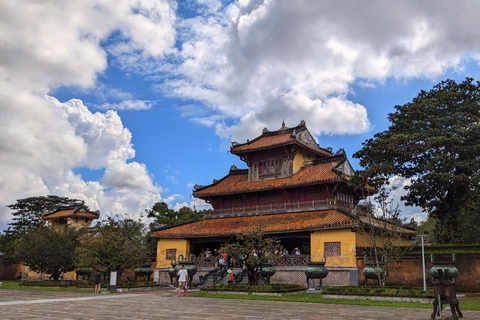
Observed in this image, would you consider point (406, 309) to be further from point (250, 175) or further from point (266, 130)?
point (266, 130)

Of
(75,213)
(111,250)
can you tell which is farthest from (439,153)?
(75,213)

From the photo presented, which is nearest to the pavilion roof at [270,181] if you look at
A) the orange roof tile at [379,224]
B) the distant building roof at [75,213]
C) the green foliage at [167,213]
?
the orange roof tile at [379,224]

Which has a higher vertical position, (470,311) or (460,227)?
(460,227)

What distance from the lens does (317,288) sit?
81.9 ft

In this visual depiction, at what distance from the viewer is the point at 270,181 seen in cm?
3509

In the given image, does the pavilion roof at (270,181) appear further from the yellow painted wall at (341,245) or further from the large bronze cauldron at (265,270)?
the large bronze cauldron at (265,270)

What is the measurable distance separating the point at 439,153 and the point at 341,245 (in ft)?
27.5

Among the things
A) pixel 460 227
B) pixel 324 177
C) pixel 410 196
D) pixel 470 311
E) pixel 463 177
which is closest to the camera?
pixel 470 311

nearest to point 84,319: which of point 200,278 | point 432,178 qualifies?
point 200,278

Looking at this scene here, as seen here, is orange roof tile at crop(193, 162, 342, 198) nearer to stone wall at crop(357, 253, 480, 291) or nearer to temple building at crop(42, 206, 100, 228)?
stone wall at crop(357, 253, 480, 291)

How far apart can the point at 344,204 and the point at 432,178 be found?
26.0ft

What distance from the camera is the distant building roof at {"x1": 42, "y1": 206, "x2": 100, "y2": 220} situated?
55150 millimetres

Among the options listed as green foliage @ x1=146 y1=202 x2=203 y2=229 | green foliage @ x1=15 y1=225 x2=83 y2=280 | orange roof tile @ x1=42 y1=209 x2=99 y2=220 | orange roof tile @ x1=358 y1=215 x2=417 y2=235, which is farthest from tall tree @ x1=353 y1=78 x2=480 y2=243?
orange roof tile @ x1=42 y1=209 x2=99 y2=220

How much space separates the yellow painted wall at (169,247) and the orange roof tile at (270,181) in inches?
194
